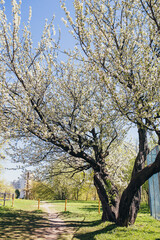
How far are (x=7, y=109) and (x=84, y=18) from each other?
4.52 metres

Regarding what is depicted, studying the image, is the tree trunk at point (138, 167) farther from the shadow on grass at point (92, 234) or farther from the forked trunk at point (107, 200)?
the shadow on grass at point (92, 234)

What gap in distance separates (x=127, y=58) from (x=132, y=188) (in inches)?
186

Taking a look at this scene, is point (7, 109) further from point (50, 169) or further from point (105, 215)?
point (105, 215)

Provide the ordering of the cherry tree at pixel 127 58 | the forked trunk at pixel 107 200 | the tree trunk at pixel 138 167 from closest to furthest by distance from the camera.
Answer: the cherry tree at pixel 127 58, the tree trunk at pixel 138 167, the forked trunk at pixel 107 200

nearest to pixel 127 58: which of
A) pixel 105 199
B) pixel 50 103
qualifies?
pixel 50 103

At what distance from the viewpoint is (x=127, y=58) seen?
7.29 meters

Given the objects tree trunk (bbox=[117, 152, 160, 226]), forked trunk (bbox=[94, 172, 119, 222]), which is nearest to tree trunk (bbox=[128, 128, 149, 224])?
tree trunk (bbox=[117, 152, 160, 226])

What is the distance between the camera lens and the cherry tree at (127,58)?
6.04 metres

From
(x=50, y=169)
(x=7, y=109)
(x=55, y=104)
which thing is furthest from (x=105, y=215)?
(x=7, y=109)

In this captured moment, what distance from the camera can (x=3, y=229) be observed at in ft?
28.5

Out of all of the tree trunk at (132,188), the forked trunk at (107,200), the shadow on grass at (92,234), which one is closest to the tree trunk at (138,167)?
the tree trunk at (132,188)

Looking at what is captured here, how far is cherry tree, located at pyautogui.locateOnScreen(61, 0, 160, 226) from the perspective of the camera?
6035mm

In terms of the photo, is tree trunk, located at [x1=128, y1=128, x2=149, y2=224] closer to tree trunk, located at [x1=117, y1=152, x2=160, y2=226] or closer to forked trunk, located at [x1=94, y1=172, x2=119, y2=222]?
tree trunk, located at [x1=117, y1=152, x2=160, y2=226]

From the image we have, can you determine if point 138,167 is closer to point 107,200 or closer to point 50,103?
point 107,200
